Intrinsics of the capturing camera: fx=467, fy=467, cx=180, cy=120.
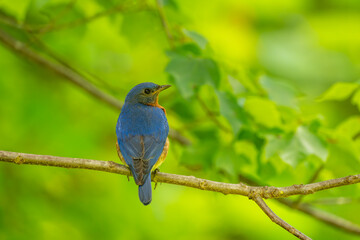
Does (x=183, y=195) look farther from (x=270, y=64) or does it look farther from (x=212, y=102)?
(x=270, y=64)

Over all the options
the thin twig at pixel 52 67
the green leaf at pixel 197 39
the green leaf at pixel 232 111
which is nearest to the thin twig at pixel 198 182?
the green leaf at pixel 232 111

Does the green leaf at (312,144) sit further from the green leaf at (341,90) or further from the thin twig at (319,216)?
the thin twig at (319,216)

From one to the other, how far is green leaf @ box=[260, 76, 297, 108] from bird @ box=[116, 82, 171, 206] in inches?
38.6

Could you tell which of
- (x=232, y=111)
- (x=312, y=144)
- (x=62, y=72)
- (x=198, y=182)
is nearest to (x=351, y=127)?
(x=312, y=144)

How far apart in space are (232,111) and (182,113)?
1.31 meters

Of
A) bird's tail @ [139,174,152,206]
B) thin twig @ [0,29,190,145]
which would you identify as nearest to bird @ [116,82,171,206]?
bird's tail @ [139,174,152,206]

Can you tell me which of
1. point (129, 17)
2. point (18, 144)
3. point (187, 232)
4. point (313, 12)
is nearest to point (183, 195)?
point (187, 232)

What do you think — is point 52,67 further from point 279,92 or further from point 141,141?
point 279,92

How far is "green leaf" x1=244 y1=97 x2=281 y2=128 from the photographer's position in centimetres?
397

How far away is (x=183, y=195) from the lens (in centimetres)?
668

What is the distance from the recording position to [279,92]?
419cm

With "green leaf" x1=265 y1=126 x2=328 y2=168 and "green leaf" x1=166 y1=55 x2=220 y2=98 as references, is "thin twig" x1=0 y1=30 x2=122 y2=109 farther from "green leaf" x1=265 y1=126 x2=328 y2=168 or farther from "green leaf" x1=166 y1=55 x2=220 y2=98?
"green leaf" x1=265 y1=126 x2=328 y2=168

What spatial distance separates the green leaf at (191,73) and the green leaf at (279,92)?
20.1 inches

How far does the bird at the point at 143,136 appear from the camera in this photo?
376 centimetres
